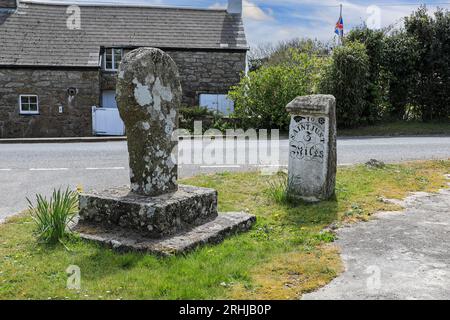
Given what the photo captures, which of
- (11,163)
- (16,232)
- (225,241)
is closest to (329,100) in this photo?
(225,241)

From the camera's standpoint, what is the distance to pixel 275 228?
20.8 feet

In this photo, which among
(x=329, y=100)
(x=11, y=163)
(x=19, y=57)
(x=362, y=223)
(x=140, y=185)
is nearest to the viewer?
(x=140, y=185)

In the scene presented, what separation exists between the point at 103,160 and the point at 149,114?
6.56 meters

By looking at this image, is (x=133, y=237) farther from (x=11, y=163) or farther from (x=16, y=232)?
(x=11, y=163)

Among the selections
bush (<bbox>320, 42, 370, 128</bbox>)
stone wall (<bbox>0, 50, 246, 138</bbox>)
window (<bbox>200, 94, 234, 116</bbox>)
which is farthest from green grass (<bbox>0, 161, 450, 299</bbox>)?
window (<bbox>200, 94, 234, 116</bbox>)

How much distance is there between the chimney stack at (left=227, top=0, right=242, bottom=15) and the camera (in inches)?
968

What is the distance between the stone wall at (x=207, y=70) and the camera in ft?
74.1

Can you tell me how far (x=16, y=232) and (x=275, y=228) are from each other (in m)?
3.36

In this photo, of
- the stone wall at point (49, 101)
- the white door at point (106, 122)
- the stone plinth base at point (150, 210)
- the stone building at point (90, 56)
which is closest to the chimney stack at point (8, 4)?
the stone building at point (90, 56)

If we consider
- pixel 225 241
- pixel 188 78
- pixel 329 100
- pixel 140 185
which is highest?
pixel 188 78

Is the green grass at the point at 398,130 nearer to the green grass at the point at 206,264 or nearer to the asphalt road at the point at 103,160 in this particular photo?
the asphalt road at the point at 103,160

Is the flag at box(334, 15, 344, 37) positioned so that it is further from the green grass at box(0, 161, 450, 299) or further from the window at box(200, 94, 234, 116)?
the green grass at box(0, 161, 450, 299)

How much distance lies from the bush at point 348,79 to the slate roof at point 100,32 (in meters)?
6.18

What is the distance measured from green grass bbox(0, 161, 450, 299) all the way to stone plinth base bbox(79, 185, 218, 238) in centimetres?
47
